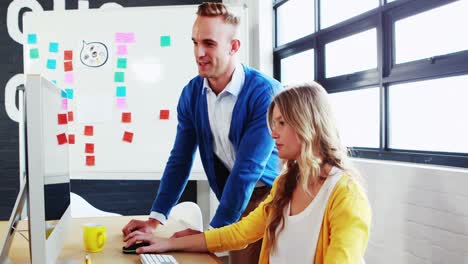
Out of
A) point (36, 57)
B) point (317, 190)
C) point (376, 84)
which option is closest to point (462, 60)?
point (376, 84)

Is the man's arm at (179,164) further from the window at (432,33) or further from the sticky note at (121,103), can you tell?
the sticky note at (121,103)

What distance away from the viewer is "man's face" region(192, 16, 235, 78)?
1.48 m

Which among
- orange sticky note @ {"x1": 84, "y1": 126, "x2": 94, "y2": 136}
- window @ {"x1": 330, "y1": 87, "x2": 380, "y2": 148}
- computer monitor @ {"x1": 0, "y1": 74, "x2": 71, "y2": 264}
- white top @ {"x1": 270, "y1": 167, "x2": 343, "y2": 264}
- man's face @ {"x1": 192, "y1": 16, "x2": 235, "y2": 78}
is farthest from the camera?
orange sticky note @ {"x1": 84, "y1": 126, "x2": 94, "y2": 136}

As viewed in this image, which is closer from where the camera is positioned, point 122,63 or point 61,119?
point 61,119

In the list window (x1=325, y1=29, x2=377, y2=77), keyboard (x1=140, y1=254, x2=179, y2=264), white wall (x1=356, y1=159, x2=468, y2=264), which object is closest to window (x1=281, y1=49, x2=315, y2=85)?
window (x1=325, y1=29, x2=377, y2=77)

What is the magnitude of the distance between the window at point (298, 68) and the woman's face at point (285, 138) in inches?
64.6

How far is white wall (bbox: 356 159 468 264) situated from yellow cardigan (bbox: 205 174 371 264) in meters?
0.43

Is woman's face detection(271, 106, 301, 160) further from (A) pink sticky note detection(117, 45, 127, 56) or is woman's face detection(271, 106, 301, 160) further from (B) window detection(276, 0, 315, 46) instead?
Answer: (A) pink sticky note detection(117, 45, 127, 56)

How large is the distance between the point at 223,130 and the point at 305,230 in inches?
20.4

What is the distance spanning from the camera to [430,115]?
5.98 feet

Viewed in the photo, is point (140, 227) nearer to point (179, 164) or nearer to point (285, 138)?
point (179, 164)

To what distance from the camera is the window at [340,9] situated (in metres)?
2.25

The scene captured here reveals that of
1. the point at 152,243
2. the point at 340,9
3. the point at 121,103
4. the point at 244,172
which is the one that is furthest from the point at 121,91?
the point at 152,243

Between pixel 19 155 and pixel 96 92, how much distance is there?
0.81 m
